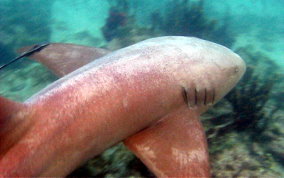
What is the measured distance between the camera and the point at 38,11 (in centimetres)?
2250

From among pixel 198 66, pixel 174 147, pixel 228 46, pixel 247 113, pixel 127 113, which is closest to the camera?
pixel 127 113

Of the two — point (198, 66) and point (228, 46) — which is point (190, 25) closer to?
point (228, 46)

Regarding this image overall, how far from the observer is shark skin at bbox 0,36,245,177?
2480 mm

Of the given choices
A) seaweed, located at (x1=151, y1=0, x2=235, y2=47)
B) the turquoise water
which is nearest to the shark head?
the turquoise water

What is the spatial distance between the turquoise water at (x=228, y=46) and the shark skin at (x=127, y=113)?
34.3 inches

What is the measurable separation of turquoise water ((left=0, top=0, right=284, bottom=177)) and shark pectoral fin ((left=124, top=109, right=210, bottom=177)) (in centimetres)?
73

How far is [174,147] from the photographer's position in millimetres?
2967

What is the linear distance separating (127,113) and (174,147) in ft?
2.39

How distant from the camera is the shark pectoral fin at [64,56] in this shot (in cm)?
443

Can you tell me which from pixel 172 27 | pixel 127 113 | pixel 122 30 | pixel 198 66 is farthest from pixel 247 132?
pixel 122 30

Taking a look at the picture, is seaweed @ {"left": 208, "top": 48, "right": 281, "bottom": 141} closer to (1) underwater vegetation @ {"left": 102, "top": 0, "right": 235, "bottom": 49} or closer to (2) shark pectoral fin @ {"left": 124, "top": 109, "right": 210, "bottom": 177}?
(2) shark pectoral fin @ {"left": 124, "top": 109, "right": 210, "bottom": 177}

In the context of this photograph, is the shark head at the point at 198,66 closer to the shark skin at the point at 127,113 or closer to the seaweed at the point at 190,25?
the shark skin at the point at 127,113

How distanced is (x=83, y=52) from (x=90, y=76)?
78.7 inches

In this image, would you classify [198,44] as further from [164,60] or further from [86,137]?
[86,137]
